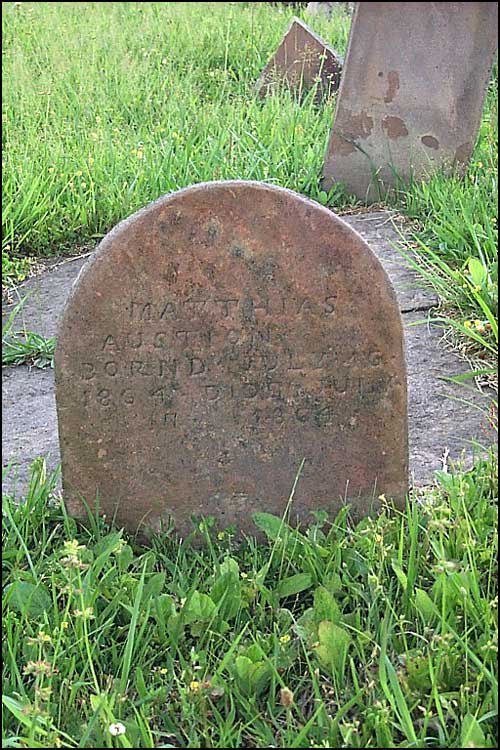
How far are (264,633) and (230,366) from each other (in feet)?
1.88

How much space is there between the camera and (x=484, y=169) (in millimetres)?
4219

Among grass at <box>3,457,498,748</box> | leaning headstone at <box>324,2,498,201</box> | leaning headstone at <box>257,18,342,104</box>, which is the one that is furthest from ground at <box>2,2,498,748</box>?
leaning headstone at <box>257,18,342,104</box>

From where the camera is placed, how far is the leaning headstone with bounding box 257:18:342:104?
5.49 m

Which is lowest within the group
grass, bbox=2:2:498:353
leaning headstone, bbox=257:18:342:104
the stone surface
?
the stone surface

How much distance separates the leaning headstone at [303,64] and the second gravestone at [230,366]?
362 centimetres

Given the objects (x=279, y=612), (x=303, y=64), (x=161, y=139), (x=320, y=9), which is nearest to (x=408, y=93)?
(x=161, y=139)

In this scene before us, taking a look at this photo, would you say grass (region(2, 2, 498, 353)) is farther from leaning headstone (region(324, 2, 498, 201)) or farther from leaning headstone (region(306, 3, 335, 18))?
leaning headstone (region(306, 3, 335, 18))

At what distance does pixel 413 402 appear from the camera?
2814 millimetres

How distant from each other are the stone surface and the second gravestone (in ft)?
0.91

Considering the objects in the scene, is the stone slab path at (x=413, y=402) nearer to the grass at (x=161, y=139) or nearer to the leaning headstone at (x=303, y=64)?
the grass at (x=161, y=139)

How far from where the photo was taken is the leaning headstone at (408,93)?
396 centimetres

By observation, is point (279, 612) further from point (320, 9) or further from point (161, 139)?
point (320, 9)

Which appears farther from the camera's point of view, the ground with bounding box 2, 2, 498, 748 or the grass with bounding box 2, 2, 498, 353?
the grass with bounding box 2, 2, 498, 353

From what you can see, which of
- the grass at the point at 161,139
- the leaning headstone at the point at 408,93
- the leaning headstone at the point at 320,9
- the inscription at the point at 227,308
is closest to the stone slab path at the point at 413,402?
the grass at the point at 161,139
